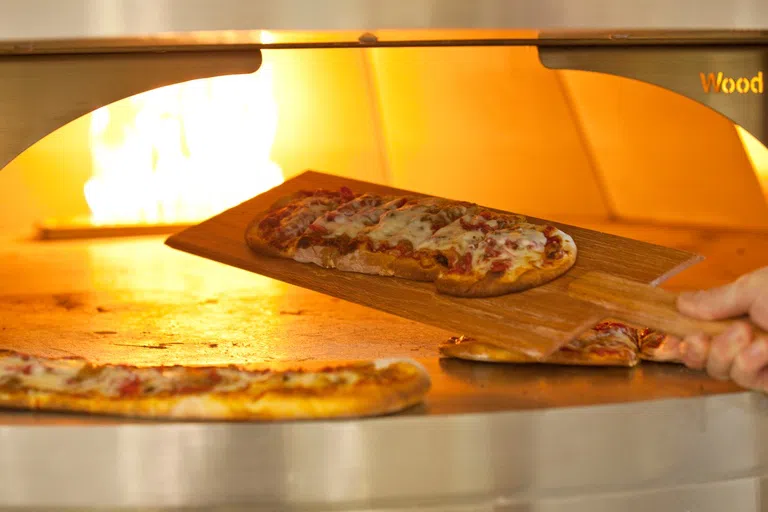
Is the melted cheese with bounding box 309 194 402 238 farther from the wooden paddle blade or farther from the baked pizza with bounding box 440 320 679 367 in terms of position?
the baked pizza with bounding box 440 320 679 367

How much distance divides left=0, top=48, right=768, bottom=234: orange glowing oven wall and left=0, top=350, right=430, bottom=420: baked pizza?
140cm

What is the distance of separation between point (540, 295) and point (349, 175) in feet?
4.23

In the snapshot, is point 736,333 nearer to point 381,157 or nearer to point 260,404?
point 260,404

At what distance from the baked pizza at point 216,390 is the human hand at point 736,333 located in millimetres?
370

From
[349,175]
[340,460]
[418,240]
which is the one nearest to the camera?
[340,460]

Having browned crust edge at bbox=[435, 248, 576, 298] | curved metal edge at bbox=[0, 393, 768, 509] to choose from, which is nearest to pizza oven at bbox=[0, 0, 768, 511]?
curved metal edge at bbox=[0, 393, 768, 509]

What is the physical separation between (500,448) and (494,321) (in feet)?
0.96

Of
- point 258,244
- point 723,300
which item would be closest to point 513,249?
point 723,300

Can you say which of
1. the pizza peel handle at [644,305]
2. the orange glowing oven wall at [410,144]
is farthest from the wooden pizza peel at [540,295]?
the orange glowing oven wall at [410,144]

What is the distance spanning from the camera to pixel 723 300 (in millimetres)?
1262

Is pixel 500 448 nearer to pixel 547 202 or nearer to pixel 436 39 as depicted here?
pixel 436 39

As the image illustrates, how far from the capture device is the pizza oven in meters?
1.13

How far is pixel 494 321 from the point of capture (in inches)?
55.3

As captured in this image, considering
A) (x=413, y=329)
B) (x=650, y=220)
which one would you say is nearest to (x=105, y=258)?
(x=413, y=329)
